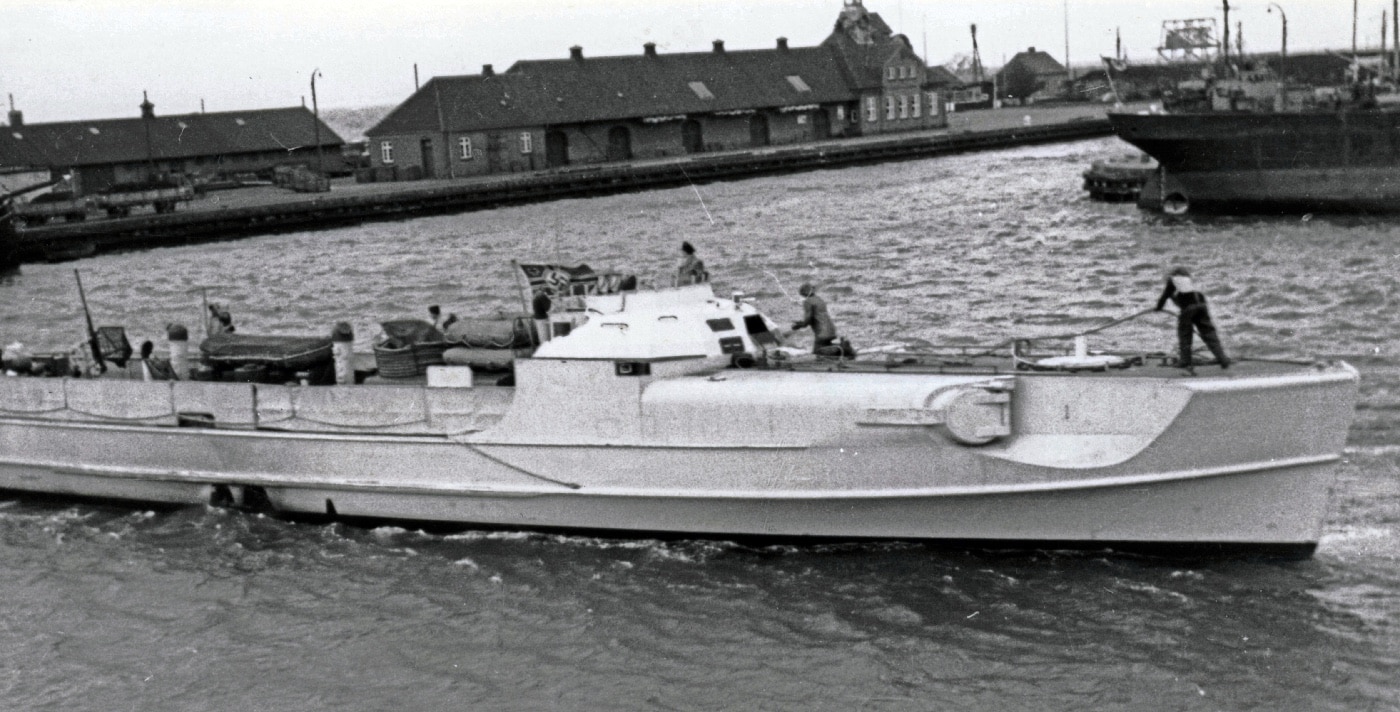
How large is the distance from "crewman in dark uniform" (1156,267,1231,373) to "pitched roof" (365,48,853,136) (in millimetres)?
52157

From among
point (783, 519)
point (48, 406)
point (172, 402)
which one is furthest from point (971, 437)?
Result: point (48, 406)

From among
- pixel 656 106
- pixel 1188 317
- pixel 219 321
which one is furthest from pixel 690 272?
pixel 656 106

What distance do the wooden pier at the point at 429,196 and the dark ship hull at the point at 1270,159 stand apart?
51.2 ft

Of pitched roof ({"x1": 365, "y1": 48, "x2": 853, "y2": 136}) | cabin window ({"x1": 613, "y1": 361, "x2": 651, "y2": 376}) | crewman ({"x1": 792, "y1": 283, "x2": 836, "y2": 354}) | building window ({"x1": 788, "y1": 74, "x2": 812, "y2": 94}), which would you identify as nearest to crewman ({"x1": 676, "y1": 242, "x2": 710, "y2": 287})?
crewman ({"x1": 792, "y1": 283, "x2": 836, "y2": 354})

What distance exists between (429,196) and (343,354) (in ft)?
131

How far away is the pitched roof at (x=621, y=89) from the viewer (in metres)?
65.2

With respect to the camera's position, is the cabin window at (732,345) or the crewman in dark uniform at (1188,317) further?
the cabin window at (732,345)

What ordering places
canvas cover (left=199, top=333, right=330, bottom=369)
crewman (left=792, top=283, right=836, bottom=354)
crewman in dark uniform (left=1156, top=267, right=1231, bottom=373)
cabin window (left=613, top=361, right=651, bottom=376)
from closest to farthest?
crewman in dark uniform (left=1156, top=267, right=1231, bottom=373), cabin window (left=613, top=361, right=651, bottom=376), crewman (left=792, top=283, right=836, bottom=354), canvas cover (left=199, top=333, right=330, bottom=369)

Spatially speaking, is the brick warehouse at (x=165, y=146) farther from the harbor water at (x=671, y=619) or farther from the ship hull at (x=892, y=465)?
the ship hull at (x=892, y=465)

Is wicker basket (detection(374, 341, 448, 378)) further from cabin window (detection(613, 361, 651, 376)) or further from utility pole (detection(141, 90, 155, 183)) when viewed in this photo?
utility pole (detection(141, 90, 155, 183))

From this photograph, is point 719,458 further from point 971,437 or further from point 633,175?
point 633,175

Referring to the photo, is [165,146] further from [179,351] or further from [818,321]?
[818,321]

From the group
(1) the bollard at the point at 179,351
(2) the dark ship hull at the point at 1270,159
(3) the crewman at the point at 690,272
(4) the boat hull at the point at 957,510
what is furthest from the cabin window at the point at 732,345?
(2) the dark ship hull at the point at 1270,159

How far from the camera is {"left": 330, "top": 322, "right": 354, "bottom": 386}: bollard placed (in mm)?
17812
